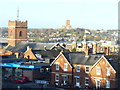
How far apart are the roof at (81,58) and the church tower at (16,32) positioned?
125 ft

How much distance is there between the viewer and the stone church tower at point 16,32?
81031mm

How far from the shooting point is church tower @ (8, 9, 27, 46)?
266ft

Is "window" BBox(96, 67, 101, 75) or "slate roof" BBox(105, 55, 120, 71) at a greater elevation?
"slate roof" BBox(105, 55, 120, 71)

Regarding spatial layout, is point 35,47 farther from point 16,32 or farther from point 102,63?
point 102,63

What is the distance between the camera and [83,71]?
4250cm

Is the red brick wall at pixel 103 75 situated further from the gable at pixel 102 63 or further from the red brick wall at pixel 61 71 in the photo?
the red brick wall at pixel 61 71

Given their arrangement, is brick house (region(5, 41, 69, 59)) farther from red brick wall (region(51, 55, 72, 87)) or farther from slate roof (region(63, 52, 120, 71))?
slate roof (region(63, 52, 120, 71))

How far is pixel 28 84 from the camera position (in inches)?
1718

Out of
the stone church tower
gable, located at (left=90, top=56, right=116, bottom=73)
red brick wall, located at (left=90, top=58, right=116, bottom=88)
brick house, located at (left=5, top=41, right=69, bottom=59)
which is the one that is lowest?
red brick wall, located at (left=90, top=58, right=116, bottom=88)

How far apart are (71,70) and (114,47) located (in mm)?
47678

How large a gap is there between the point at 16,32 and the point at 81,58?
A: 132 ft

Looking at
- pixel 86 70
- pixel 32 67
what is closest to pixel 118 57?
pixel 86 70

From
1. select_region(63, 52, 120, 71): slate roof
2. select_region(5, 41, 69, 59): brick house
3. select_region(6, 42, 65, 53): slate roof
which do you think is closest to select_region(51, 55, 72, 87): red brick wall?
select_region(63, 52, 120, 71): slate roof

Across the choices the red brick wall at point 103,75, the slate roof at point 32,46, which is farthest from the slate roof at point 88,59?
the slate roof at point 32,46
